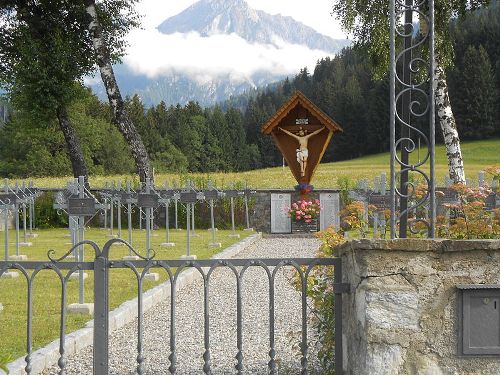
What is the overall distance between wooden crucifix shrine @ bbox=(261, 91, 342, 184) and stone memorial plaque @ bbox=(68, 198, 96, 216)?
8.48 m

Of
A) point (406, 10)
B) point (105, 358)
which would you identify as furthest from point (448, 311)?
point (105, 358)

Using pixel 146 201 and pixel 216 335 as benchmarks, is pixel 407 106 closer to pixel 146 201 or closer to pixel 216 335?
pixel 216 335

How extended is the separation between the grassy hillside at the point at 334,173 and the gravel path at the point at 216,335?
49.1ft

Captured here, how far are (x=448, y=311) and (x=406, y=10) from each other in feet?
5.33

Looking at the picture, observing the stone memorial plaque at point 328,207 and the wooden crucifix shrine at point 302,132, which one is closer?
the wooden crucifix shrine at point 302,132

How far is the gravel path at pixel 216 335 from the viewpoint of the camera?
589 cm

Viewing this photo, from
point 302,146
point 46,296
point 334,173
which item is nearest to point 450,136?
point 302,146

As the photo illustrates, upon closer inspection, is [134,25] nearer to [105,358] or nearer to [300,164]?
[300,164]

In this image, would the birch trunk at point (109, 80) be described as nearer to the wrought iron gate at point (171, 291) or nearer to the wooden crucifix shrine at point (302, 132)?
the wooden crucifix shrine at point (302, 132)

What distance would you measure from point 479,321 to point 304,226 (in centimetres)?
1873

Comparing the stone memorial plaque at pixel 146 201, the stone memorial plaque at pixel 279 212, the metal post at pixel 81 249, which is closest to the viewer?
the metal post at pixel 81 249

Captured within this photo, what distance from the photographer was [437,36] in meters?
15.3

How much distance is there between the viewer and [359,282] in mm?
3852

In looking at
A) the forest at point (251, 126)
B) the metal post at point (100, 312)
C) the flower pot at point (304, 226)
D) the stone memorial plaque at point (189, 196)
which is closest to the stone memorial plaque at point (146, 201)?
the stone memorial plaque at point (189, 196)
